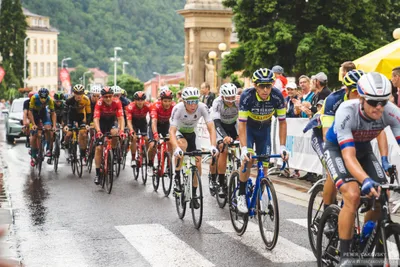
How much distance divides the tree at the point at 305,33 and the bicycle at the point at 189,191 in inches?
919

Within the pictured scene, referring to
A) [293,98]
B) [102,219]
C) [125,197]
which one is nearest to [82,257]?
[102,219]

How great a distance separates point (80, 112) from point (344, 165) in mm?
12185

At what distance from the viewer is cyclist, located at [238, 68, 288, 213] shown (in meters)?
9.88

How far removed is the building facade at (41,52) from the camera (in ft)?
463

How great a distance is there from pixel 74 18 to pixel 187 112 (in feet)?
517

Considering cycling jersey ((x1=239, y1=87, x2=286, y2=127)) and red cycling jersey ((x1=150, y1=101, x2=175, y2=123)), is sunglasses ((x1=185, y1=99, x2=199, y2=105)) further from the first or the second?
red cycling jersey ((x1=150, y1=101, x2=175, y2=123))

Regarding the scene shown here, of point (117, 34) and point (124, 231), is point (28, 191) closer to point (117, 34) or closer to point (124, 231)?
point (124, 231)

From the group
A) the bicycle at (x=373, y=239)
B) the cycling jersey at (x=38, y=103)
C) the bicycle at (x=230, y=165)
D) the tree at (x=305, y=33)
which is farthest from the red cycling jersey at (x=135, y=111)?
Answer: the tree at (x=305, y=33)

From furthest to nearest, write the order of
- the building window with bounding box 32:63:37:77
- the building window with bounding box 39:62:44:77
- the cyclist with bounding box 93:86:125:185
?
1. the building window with bounding box 39:62:44:77
2. the building window with bounding box 32:63:37:77
3. the cyclist with bounding box 93:86:125:185

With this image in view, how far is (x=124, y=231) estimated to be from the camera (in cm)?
1043

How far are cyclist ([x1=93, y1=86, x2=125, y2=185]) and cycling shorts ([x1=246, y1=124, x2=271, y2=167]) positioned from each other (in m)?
4.74

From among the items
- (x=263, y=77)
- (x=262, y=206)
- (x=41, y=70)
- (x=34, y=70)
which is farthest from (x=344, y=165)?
(x=41, y=70)

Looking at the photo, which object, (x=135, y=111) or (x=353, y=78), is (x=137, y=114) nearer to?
(x=135, y=111)

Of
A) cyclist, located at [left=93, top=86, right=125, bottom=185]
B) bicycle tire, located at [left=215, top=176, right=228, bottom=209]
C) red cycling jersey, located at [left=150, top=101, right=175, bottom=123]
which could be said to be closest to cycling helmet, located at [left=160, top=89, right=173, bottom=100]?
red cycling jersey, located at [left=150, top=101, right=175, bottom=123]
